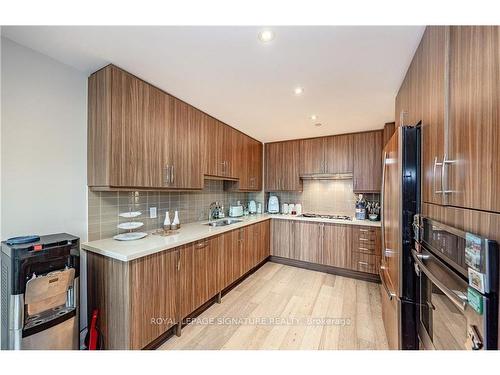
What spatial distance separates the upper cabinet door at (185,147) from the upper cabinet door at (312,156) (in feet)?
6.50

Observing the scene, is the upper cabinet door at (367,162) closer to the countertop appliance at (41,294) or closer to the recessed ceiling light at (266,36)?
the recessed ceiling light at (266,36)

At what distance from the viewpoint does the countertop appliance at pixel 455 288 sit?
57 centimetres

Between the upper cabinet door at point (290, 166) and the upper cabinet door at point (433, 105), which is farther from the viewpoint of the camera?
the upper cabinet door at point (290, 166)

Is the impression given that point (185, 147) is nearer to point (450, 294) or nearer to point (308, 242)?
point (450, 294)

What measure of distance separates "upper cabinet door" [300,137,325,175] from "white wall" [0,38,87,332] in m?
3.03

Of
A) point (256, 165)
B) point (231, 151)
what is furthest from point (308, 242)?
point (231, 151)

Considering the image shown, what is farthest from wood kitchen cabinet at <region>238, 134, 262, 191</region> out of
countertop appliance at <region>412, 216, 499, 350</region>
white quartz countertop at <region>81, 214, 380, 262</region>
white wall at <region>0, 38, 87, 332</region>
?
countertop appliance at <region>412, 216, 499, 350</region>

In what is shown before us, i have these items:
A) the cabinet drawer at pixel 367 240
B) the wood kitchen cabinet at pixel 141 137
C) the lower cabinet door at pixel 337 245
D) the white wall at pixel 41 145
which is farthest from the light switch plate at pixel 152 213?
the cabinet drawer at pixel 367 240

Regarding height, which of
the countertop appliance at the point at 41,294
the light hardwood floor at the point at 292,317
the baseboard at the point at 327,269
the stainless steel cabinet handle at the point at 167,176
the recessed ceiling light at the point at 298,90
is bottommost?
the light hardwood floor at the point at 292,317

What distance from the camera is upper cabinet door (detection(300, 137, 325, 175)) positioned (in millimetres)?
3488

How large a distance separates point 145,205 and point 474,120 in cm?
238

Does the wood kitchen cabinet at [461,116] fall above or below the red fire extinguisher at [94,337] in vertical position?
above

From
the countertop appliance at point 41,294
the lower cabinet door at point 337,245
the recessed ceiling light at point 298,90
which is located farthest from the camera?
the lower cabinet door at point 337,245
